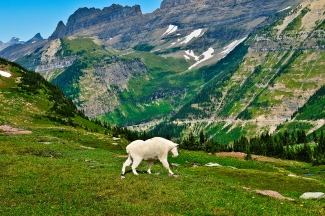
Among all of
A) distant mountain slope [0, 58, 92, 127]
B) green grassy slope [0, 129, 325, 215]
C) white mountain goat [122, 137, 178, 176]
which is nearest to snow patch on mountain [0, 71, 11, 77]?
distant mountain slope [0, 58, 92, 127]

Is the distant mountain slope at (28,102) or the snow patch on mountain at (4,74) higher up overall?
the snow patch on mountain at (4,74)

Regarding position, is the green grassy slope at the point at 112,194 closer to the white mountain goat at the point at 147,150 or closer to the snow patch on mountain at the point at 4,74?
the white mountain goat at the point at 147,150

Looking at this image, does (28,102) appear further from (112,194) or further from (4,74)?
(112,194)

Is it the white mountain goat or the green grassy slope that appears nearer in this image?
the green grassy slope

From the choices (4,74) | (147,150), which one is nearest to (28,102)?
(4,74)

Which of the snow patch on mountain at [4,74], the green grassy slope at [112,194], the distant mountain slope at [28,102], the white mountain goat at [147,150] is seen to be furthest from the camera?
the snow patch on mountain at [4,74]

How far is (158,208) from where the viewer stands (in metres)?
27.8

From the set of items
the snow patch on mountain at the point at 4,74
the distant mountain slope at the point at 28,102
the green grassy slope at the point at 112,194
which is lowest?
the green grassy slope at the point at 112,194

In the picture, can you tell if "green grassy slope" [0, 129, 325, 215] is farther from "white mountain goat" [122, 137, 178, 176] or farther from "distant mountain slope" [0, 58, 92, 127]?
"distant mountain slope" [0, 58, 92, 127]

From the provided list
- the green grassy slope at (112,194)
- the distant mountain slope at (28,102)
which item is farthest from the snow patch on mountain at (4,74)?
the green grassy slope at (112,194)

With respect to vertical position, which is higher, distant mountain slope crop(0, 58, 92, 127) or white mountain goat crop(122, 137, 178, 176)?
distant mountain slope crop(0, 58, 92, 127)

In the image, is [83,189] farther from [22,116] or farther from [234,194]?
[22,116]

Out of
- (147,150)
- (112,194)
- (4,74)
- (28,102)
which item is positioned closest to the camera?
(112,194)

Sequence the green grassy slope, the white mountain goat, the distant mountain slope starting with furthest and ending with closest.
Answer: the distant mountain slope, the white mountain goat, the green grassy slope
